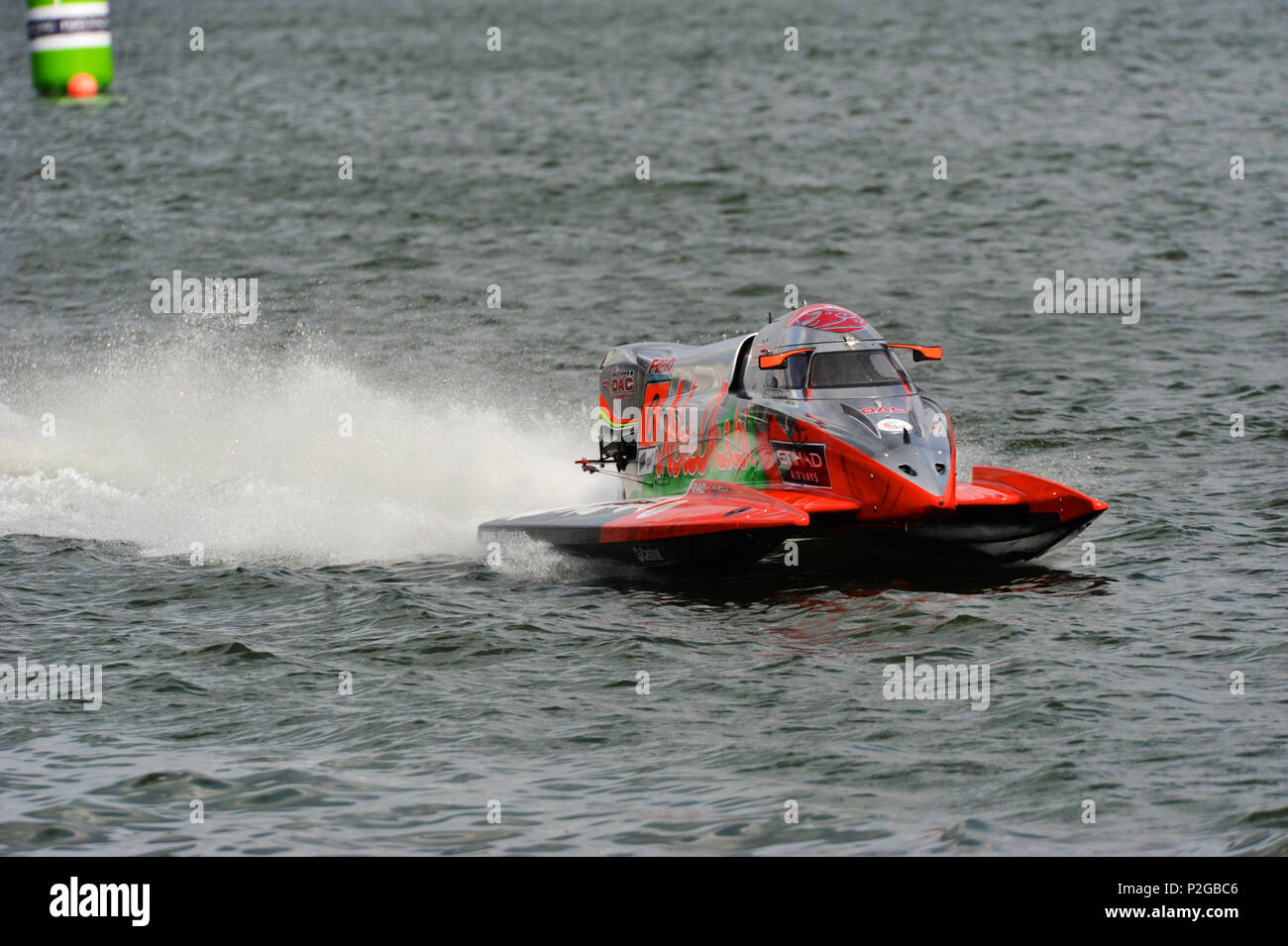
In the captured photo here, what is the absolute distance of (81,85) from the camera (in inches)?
1907

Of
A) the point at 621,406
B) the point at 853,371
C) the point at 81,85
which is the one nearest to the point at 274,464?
the point at 621,406

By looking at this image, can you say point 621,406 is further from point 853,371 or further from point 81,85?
point 81,85

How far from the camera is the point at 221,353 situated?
2467cm

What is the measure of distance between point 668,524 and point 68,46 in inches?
1557

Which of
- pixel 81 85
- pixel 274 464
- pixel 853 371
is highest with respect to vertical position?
pixel 81 85

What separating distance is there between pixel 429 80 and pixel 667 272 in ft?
112

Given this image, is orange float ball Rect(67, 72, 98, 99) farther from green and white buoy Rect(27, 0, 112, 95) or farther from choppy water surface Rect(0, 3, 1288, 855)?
choppy water surface Rect(0, 3, 1288, 855)

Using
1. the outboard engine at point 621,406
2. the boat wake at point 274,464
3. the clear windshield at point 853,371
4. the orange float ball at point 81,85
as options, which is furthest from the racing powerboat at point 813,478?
the orange float ball at point 81,85

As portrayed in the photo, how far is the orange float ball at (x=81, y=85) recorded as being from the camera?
48031mm

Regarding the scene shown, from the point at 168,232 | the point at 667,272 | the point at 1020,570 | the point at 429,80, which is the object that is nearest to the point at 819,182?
the point at 667,272

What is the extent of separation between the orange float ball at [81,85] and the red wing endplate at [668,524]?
128 ft

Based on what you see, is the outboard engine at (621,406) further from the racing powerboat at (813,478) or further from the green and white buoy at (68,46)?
the green and white buoy at (68,46)

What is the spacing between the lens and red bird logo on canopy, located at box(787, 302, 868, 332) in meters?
13.8
